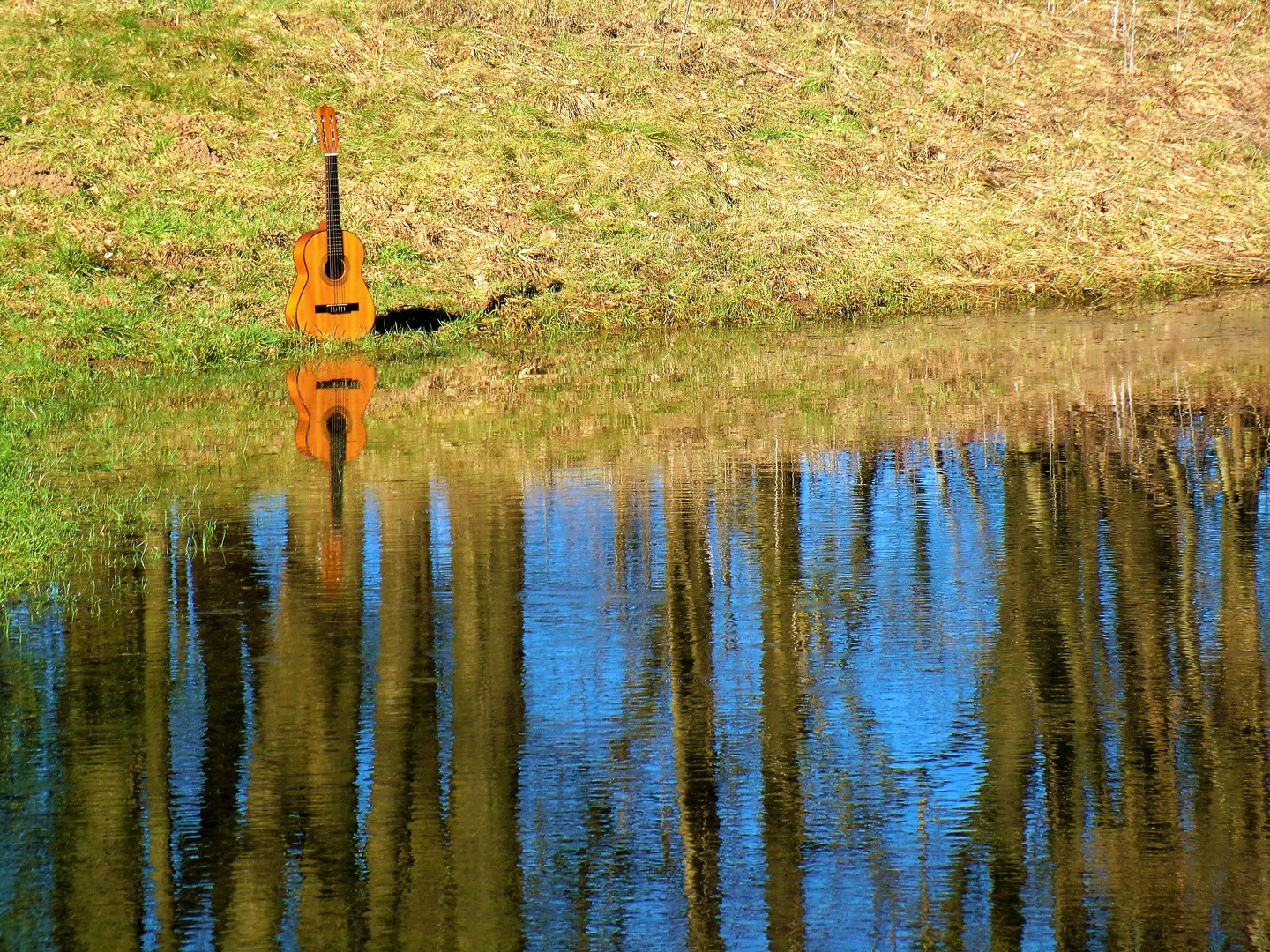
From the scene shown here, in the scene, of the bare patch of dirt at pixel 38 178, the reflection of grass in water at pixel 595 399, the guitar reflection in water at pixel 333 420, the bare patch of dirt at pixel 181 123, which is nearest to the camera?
the guitar reflection in water at pixel 333 420

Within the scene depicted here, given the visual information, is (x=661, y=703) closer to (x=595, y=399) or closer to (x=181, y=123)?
(x=595, y=399)

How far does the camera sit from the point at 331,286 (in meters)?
13.8

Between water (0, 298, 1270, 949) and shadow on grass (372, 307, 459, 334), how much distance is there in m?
5.13

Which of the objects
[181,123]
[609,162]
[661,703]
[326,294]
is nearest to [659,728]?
[661,703]

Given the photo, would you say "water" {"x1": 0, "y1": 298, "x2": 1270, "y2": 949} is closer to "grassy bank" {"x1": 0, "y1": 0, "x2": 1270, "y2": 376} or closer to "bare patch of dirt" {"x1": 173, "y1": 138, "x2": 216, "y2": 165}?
"grassy bank" {"x1": 0, "y1": 0, "x2": 1270, "y2": 376}

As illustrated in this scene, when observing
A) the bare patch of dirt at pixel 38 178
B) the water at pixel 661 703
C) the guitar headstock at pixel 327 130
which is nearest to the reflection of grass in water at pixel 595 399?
the water at pixel 661 703

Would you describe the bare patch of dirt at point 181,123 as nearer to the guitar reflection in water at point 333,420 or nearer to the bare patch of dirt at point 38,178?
the bare patch of dirt at point 38,178

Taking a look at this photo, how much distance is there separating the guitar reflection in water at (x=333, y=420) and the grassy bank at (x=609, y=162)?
46.0 inches

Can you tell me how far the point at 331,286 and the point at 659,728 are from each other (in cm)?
955

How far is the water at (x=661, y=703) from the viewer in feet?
12.4

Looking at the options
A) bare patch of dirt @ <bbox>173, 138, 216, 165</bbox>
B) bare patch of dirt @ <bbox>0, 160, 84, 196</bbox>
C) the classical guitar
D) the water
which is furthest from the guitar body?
bare patch of dirt @ <bbox>173, 138, 216, 165</bbox>

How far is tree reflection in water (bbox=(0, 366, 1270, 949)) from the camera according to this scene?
12.4ft

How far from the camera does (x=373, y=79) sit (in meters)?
20.4

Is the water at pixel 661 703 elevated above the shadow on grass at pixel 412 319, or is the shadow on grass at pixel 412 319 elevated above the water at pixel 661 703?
the shadow on grass at pixel 412 319
